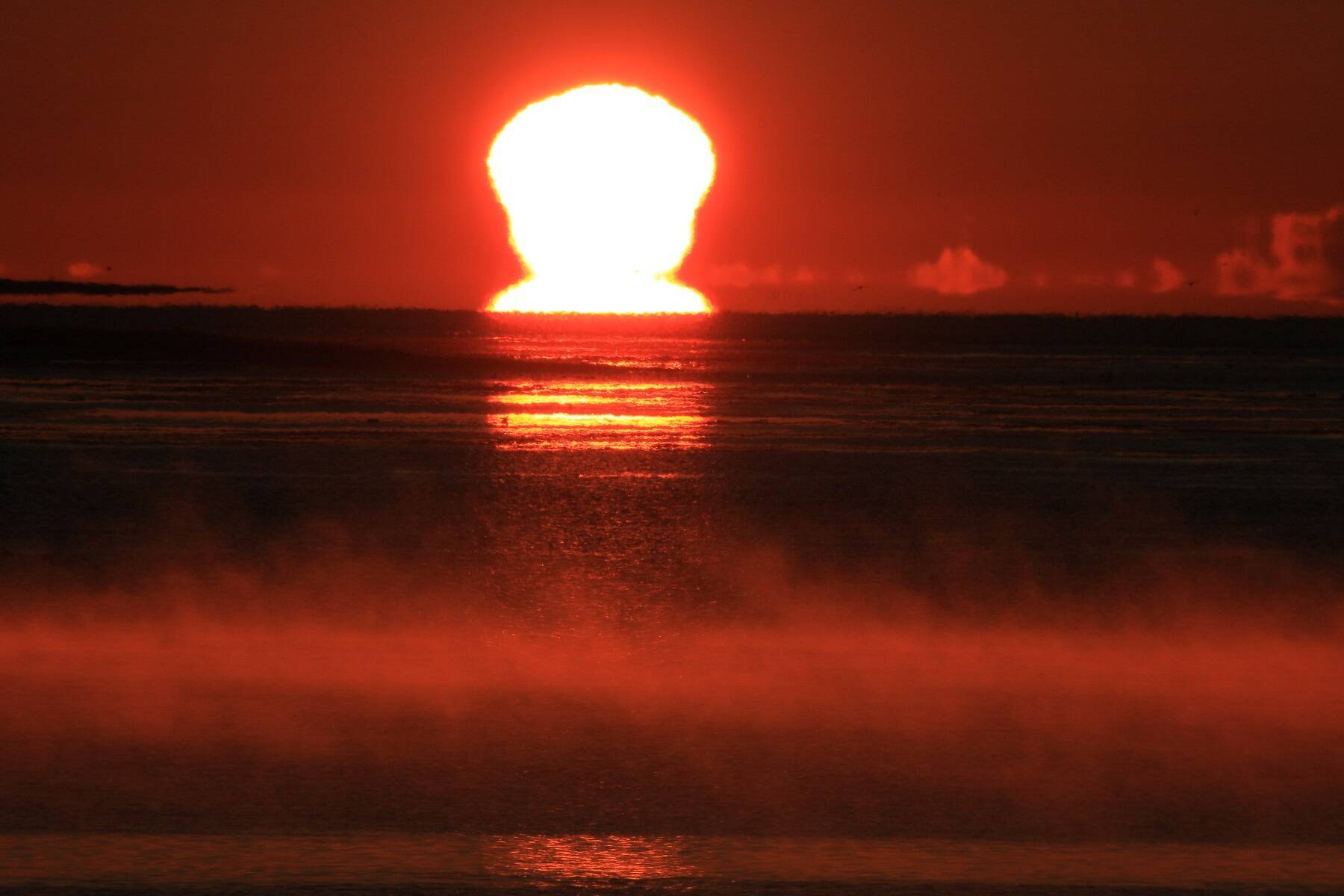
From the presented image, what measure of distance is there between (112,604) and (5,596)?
0.83 metres

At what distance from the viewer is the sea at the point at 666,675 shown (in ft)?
18.1

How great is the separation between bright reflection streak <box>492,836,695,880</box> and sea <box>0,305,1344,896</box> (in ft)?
0.05

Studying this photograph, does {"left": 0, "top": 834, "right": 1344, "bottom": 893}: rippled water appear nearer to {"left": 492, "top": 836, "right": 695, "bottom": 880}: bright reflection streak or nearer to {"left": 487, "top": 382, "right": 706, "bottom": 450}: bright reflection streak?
{"left": 492, "top": 836, "right": 695, "bottom": 880}: bright reflection streak

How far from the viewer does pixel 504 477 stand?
20.1 m

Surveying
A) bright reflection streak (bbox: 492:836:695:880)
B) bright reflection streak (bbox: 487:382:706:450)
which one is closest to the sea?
bright reflection streak (bbox: 492:836:695:880)

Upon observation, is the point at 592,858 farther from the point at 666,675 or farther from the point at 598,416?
the point at 598,416

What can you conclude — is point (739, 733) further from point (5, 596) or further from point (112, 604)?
point (5, 596)

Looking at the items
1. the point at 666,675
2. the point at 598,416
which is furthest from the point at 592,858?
the point at 598,416


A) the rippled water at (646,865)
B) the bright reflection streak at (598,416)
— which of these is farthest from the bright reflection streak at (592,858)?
the bright reflection streak at (598,416)

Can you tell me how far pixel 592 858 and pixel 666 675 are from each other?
299cm

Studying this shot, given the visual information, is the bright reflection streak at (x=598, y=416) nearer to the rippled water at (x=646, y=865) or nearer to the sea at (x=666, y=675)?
the sea at (x=666, y=675)

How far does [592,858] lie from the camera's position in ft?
17.8

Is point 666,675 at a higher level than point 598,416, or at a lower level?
lower

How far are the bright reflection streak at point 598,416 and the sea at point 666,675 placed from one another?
3.15 metres
